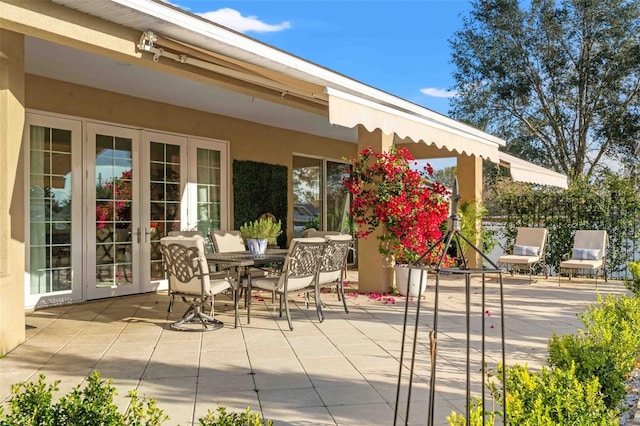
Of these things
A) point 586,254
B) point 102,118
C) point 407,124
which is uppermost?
point 102,118

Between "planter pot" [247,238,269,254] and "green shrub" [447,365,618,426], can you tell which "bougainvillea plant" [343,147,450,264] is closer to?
"planter pot" [247,238,269,254]

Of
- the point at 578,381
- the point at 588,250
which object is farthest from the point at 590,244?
the point at 578,381

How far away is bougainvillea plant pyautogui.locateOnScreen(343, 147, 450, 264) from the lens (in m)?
8.24

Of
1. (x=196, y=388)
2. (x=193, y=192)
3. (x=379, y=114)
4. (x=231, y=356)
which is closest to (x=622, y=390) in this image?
(x=196, y=388)

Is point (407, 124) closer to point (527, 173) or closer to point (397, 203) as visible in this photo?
point (397, 203)

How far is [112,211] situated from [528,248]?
27.8ft

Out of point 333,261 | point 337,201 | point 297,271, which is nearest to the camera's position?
point 297,271

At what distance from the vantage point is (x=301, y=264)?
6.38 meters

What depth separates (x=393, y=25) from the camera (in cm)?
2344

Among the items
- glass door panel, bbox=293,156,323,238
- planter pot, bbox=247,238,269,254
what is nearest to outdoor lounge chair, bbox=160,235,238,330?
planter pot, bbox=247,238,269,254

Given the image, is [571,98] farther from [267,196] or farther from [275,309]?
[275,309]

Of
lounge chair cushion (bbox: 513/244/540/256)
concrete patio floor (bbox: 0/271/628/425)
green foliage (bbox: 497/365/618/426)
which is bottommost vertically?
concrete patio floor (bbox: 0/271/628/425)

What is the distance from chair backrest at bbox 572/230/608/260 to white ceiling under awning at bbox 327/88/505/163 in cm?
273

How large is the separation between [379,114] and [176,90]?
3793 mm
